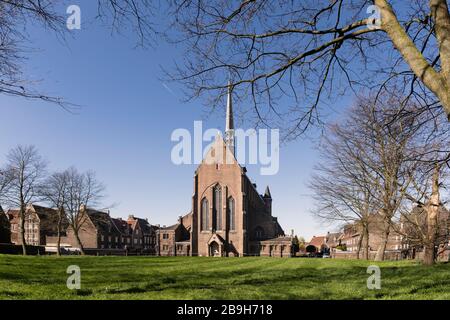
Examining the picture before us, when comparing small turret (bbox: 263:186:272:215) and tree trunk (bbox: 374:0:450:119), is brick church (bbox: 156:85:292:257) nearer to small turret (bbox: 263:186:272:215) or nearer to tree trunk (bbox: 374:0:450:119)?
small turret (bbox: 263:186:272:215)

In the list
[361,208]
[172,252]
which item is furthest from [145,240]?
[361,208]

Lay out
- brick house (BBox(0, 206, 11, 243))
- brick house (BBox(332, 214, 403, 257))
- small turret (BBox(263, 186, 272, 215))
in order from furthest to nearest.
→ small turret (BBox(263, 186, 272, 215)) → brick house (BBox(0, 206, 11, 243)) → brick house (BBox(332, 214, 403, 257))

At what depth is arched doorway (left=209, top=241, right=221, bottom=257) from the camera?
2289 inches

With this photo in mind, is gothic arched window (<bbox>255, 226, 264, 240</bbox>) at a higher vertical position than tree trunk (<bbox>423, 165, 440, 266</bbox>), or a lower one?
lower

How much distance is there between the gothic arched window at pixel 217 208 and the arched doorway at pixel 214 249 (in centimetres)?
264

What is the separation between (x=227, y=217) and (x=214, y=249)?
5.41 meters

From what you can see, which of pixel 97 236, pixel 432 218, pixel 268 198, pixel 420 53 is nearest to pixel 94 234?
pixel 97 236

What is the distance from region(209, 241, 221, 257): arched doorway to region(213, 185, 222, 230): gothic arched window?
8.65 ft

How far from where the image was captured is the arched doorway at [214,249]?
191 feet

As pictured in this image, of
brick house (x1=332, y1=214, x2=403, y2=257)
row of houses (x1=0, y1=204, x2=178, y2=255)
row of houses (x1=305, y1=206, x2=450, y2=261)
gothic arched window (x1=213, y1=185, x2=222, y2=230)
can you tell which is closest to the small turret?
brick house (x1=332, y1=214, x2=403, y2=257)

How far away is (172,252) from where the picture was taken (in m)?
65.3

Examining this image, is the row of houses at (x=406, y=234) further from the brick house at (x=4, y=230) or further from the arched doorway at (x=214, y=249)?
the brick house at (x=4, y=230)
